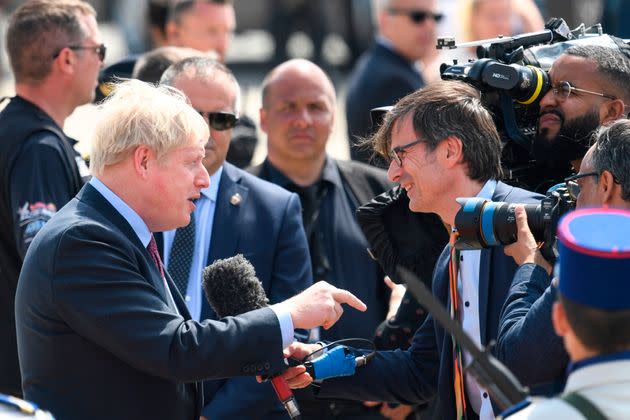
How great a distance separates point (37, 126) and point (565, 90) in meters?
2.33

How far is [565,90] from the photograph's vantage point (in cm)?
439

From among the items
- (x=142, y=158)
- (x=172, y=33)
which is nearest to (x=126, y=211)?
(x=142, y=158)

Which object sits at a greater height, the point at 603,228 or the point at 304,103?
the point at 603,228

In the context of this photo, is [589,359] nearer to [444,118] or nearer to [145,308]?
[145,308]

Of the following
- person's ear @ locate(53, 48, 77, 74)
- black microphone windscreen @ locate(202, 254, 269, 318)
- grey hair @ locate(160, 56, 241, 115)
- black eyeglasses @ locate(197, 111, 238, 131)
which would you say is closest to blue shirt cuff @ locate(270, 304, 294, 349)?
black microphone windscreen @ locate(202, 254, 269, 318)

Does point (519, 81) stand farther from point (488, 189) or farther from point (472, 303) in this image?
point (472, 303)

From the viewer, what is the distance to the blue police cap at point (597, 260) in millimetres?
2734

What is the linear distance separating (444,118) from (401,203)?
565mm

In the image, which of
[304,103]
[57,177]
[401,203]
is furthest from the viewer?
[304,103]

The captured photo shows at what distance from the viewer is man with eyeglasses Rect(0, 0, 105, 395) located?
5.12 metres

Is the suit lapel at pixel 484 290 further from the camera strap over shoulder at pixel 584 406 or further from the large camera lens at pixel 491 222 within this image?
the camera strap over shoulder at pixel 584 406

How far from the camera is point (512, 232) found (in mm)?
3709

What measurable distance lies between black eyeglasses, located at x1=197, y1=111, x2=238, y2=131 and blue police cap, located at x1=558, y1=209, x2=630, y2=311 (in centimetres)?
279

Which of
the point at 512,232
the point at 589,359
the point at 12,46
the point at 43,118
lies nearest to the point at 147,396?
the point at 512,232
